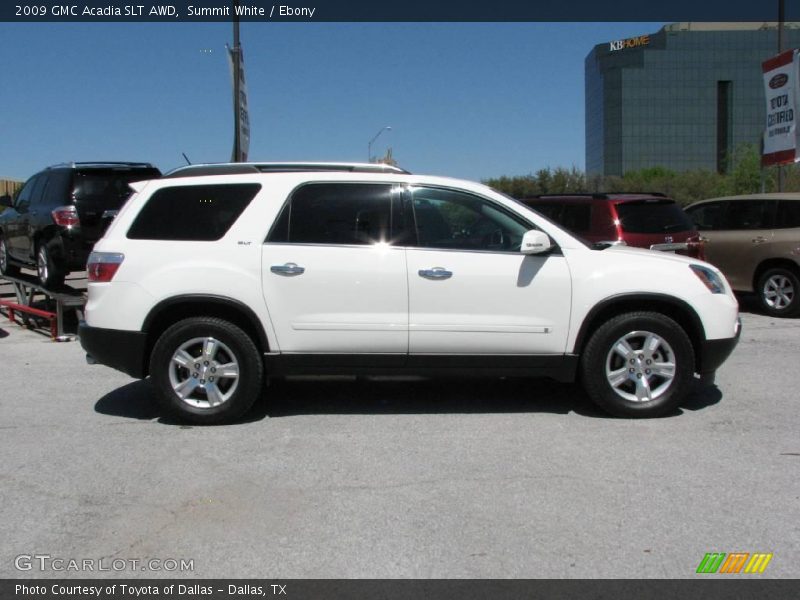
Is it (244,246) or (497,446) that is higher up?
(244,246)

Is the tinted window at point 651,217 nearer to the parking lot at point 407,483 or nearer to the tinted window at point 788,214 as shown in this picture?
the tinted window at point 788,214

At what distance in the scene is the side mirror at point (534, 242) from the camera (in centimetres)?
562

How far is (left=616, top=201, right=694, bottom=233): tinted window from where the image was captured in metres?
9.87

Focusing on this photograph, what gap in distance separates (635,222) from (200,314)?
6.16 metres

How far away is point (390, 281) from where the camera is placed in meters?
5.70

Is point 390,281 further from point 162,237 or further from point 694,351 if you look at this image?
point 694,351

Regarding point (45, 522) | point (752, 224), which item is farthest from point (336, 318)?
point (752, 224)

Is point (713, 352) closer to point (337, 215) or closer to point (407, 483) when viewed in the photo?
point (407, 483)

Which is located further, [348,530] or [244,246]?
[244,246]

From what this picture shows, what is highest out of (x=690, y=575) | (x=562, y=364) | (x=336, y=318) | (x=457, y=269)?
(x=457, y=269)

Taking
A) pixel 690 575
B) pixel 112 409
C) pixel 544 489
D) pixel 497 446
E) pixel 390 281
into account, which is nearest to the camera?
pixel 690 575

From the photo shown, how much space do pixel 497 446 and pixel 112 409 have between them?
10.7ft

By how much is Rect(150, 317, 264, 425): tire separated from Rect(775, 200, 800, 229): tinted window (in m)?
8.86

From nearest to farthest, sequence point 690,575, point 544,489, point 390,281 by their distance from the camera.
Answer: point 690,575 < point 544,489 < point 390,281
